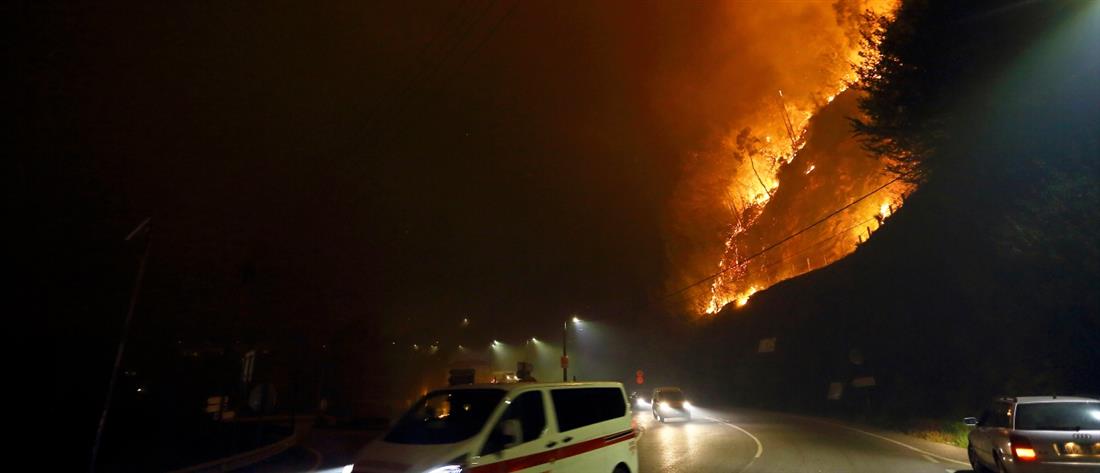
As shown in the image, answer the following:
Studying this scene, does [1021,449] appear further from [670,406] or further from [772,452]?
[670,406]

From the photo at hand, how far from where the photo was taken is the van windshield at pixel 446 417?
6.40m

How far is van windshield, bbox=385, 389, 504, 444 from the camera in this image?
640 centimetres

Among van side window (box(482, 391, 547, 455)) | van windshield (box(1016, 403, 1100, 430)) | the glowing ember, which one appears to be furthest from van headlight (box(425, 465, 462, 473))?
the glowing ember

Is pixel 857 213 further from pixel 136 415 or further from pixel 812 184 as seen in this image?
pixel 136 415

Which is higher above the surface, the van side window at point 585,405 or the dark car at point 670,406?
the van side window at point 585,405

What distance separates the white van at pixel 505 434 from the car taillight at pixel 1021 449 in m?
5.95

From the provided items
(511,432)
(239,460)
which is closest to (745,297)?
(239,460)

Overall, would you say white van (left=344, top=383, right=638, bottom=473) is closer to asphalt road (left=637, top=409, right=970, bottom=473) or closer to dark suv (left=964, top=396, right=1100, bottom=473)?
asphalt road (left=637, top=409, right=970, bottom=473)

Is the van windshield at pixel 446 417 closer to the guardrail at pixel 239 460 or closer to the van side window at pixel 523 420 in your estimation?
the van side window at pixel 523 420

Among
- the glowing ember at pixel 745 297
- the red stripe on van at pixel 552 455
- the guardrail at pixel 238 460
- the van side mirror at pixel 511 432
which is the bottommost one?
the guardrail at pixel 238 460

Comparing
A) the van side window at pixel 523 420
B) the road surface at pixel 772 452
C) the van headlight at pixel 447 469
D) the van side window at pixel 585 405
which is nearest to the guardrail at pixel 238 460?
the road surface at pixel 772 452

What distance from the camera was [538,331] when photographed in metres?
83.0

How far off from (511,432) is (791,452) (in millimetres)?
11584

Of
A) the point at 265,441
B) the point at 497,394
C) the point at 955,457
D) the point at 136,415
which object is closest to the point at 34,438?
the point at 136,415
